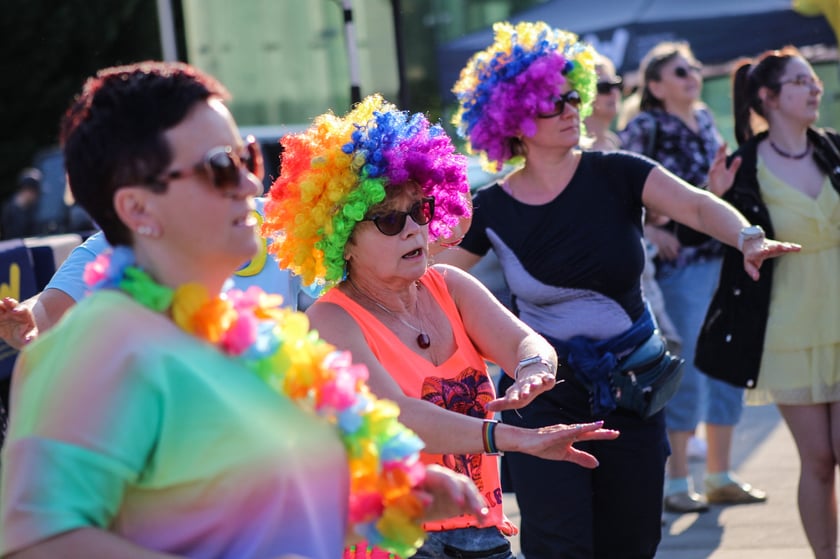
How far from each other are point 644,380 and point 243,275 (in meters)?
1.35

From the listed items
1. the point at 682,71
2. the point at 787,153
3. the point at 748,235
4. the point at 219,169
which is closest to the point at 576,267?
the point at 748,235

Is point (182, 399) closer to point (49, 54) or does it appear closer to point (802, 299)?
point (802, 299)

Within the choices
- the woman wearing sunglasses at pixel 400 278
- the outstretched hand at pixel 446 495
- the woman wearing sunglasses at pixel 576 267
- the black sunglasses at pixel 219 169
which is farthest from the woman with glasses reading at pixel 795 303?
the black sunglasses at pixel 219 169

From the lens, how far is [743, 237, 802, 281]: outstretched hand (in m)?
3.94

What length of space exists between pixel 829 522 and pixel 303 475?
3.62 m

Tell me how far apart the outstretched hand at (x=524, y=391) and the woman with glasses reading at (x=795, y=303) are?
2218 millimetres

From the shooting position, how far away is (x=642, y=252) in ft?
14.7

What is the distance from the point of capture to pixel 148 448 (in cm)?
188

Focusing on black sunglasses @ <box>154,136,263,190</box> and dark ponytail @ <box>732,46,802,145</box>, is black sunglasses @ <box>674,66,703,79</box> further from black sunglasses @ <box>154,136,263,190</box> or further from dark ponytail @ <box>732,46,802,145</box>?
black sunglasses @ <box>154,136,263,190</box>

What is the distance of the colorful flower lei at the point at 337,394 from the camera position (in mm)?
2041

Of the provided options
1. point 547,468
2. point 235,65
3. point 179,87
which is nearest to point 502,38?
point 547,468

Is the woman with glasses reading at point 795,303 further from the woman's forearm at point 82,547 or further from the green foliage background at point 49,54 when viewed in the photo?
the green foliage background at point 49,54

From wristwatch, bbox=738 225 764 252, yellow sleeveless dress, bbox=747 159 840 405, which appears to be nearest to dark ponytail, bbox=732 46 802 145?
yellow sleeveless dress, bbox=747 159 840 405

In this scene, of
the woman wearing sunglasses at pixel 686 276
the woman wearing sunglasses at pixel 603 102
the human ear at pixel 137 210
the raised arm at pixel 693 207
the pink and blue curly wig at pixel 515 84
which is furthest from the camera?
the woman wearing sunglasses at pixel 603 102
